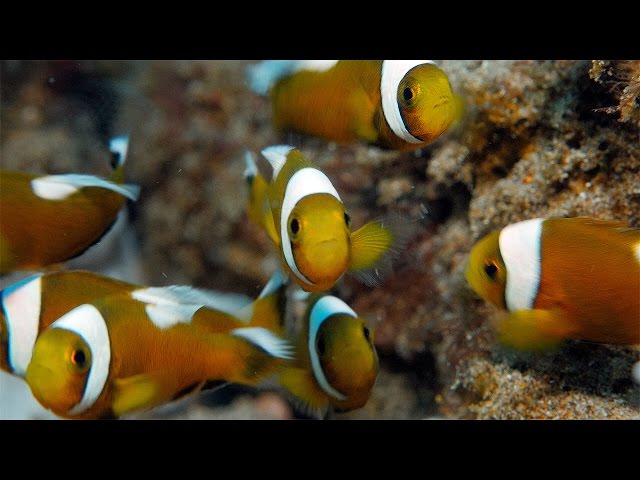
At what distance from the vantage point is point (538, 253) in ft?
5.66

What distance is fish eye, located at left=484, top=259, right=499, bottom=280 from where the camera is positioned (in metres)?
1.81

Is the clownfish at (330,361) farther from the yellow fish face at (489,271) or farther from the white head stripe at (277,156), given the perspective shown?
the white head stripe at (277,156)

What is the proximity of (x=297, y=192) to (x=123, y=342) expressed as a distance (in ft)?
2.56

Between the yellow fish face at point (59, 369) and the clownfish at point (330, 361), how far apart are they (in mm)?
689

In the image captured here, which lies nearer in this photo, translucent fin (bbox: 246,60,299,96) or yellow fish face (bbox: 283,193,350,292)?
yellow fish face (bbox: 283,193,350,292)

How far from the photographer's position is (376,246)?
1.60 m

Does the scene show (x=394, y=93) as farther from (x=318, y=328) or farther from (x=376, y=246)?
(x=318, y=328)

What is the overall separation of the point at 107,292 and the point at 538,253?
4.95ft

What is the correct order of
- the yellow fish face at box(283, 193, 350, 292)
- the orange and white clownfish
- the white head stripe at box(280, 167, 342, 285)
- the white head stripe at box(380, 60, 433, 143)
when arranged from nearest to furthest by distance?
the yellow fish face at box(283, 193, 350, 292) → the white head stripe at box(280, 167, 342, 285) → the white head stripe at box(380, 60, 433, 143) → the orange and white clownfish

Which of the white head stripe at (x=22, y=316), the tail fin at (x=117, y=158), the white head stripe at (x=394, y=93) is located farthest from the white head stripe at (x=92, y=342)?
the white head stripe at (x=394, y=93)

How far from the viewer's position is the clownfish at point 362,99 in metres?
1.60

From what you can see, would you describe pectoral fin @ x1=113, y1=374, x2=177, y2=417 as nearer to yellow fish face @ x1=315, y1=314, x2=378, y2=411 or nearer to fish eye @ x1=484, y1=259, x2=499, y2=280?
yellow fish face @ x1=315, y1=314, x2=378, y2=411

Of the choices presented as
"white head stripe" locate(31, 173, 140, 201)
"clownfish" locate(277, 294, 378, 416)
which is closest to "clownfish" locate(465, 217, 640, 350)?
"clownfish" locate(277, 294, 378, 416)

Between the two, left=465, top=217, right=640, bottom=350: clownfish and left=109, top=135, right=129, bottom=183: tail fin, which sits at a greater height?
left=109, top=135, right=129, bottom=183: tail fin
